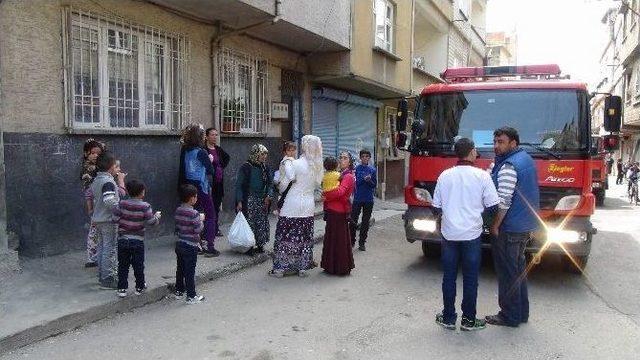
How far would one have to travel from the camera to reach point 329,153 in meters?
13.0

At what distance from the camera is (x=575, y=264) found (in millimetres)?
6484

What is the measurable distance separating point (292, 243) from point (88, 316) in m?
2.44

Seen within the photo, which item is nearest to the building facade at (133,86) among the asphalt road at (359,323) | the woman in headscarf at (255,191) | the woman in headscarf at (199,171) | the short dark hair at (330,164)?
the woman in headscarf at (199,171)

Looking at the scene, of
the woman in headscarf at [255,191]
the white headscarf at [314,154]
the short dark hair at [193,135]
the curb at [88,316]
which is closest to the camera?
the curb at [88,316]

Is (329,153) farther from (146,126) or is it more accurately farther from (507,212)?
(507,212)

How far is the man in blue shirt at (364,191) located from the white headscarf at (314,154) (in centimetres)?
172

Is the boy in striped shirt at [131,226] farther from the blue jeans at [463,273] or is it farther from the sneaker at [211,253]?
the blue jeans at [463,273]

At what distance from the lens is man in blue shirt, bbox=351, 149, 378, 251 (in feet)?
25.3

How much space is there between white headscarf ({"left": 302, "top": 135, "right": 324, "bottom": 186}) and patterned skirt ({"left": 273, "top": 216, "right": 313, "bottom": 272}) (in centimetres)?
55

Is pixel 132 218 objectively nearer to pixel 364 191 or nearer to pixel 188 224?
pixel 188 224

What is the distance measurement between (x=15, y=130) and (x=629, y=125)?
27214 mm

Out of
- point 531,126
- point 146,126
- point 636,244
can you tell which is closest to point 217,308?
point 146,126

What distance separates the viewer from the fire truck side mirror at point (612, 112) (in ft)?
21.0

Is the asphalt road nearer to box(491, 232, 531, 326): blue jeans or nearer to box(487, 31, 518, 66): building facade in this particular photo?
box(491, 232, 531, 326): blue jeans
